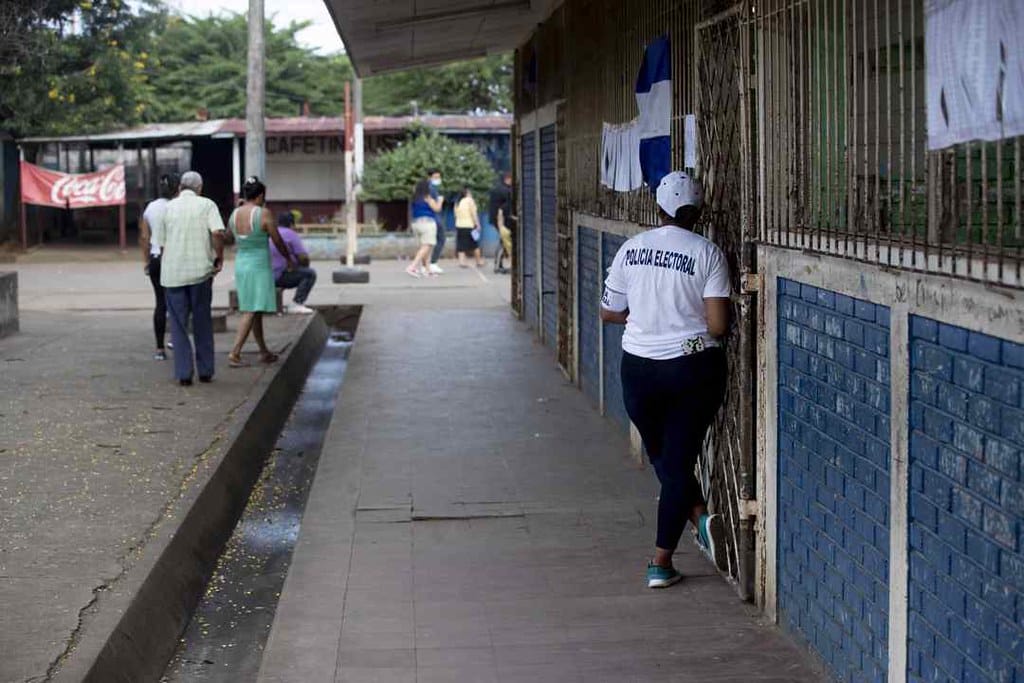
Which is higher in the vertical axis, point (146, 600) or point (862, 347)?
point (862, 347)

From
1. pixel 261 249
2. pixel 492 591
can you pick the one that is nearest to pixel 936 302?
pixel 492 591

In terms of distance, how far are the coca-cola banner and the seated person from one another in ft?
40.1

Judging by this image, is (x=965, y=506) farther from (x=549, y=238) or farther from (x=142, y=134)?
(x=142, y=134)

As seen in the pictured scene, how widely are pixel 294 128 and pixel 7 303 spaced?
1794 cm

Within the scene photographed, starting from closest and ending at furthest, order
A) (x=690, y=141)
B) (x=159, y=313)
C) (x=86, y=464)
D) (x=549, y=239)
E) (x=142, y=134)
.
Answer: (x=690, y=141) < (x=86, y=464) < (x=159, y=313) < (x=549, y=239) < (x=142, y=134)

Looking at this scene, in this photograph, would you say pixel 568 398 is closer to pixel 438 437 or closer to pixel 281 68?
pixel 438 437

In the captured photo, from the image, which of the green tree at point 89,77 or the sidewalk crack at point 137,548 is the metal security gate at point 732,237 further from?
the green tree at point 89,77

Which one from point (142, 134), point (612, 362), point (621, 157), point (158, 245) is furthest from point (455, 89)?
point (621, 157)

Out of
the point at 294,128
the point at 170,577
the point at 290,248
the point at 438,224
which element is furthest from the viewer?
the point at 294,128

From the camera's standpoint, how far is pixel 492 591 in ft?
21.1

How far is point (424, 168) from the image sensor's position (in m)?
30.3

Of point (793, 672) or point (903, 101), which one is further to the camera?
point (793, 672)

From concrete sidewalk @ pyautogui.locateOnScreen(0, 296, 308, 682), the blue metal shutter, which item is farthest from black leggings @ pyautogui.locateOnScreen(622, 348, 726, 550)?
the blue metal shutter

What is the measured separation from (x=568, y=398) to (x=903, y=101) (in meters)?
7.35
